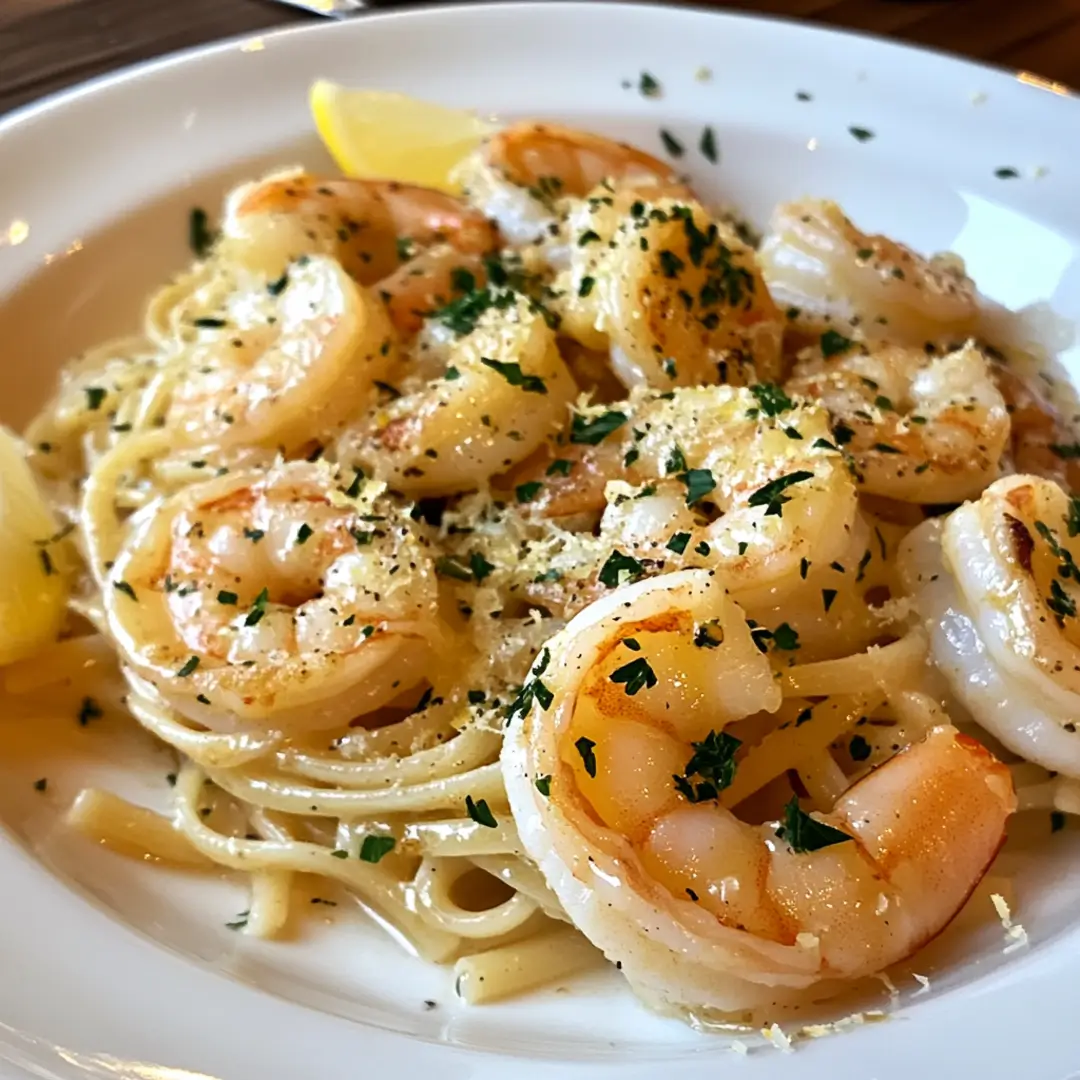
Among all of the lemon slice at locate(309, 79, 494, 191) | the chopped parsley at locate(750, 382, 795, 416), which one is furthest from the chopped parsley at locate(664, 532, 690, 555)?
the lemon slice at locate(309, 79, 494, 191)

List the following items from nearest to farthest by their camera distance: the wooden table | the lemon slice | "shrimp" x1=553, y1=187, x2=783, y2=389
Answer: "shrimp" x1=553, y1=187, x2=783, y2=389 < the lemon slice < the wooden table

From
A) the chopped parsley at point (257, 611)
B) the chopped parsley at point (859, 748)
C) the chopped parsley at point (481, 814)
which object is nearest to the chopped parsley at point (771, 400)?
the chopped parsley at point (859, 748)

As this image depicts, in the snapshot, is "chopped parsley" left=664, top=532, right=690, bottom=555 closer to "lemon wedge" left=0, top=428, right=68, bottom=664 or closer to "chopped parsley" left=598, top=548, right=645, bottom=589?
"chopped parsley" left=598, top=548, right=645, bottom=589

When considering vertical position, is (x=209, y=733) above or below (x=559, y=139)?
below

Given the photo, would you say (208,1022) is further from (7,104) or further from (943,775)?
(7,104)

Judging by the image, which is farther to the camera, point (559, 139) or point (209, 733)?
point (559, 139)

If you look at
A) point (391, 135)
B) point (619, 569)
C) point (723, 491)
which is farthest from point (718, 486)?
point (391, 135)

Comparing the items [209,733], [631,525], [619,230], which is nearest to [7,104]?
[619,230]
